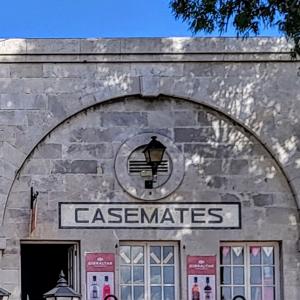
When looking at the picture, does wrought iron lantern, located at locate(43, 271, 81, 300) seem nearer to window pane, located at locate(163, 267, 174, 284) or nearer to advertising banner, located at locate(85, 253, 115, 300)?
advertising banner, located at locate(85, 253, 115, 300)

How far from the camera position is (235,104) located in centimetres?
1365

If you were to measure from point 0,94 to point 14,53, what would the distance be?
599mm

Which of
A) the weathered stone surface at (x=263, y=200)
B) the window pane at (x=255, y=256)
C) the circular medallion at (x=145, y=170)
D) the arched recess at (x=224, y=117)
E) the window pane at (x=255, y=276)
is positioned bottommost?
the window pane at (x=255, y=276)

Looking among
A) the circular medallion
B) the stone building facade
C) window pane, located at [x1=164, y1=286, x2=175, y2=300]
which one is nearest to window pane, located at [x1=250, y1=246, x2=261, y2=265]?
the stone building facade

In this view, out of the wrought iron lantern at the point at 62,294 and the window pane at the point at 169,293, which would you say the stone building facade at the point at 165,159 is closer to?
the window pane at the point at 169,293

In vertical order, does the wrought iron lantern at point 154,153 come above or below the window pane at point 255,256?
above

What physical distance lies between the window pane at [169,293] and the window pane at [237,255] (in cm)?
93

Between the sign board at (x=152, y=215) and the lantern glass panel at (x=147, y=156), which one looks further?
the sign board at (x=152, y=215)

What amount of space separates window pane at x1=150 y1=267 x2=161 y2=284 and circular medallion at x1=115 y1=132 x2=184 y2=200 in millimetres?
977

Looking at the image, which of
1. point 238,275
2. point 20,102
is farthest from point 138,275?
point 20,102

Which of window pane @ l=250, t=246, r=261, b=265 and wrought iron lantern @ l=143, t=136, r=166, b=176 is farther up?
wrought iron lantern @ l=143, t=136, r=166, b=176

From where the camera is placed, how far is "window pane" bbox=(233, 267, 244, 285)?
1345cm

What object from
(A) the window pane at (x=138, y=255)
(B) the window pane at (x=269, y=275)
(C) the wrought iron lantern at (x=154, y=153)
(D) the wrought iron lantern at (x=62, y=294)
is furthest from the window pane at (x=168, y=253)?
(D) the wrought iron lantern at (x=62, y=294)

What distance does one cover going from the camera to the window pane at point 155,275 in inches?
527
